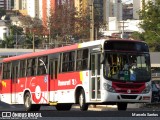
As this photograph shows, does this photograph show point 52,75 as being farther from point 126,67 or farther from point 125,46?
point 126,67

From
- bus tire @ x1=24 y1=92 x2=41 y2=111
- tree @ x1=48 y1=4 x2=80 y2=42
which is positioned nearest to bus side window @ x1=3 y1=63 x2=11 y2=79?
bus tire @ x1=24 y1=92 x2=41 y2=111

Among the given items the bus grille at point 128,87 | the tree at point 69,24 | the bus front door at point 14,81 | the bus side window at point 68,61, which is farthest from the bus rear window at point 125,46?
the tree at point 69,24

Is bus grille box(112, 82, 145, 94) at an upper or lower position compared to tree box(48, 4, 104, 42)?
lower

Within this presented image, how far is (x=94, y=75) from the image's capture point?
26250 mm

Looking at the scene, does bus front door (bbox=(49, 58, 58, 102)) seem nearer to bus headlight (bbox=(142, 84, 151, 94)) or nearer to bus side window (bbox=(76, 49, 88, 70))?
bus side window (bbox=(76, 49, 88, 70))

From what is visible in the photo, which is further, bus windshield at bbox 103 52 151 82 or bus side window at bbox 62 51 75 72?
bus side window at bbox 62 51 75 72

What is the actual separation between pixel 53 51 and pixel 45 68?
1095 millimetres

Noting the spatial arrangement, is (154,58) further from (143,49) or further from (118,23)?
(118,23)

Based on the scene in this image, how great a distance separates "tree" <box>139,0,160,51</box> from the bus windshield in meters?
45.6

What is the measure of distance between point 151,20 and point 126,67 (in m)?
48.1

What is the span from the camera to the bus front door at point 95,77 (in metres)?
25.9

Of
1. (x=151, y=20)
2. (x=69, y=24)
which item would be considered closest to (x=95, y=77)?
(x=151, y=20)

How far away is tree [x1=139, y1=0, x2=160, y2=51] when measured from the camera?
72037 millimetres

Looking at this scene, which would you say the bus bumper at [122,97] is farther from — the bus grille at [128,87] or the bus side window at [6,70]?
the bus side window at [6,70]
